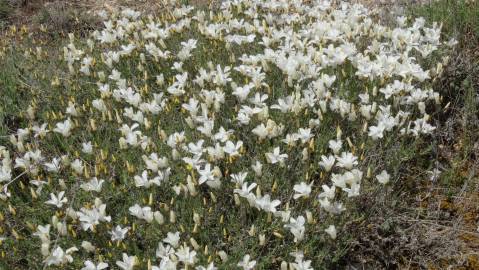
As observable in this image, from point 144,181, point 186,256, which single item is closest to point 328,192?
point 186,256

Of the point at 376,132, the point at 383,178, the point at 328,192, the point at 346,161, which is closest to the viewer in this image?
the point at 328,192

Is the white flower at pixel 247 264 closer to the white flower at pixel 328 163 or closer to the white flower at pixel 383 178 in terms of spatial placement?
the white flower at pixel 328 163

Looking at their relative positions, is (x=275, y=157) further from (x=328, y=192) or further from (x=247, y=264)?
(x=247, y=264)

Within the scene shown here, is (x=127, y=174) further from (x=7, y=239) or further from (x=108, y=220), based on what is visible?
(x=7, y=239)

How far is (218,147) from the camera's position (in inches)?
143

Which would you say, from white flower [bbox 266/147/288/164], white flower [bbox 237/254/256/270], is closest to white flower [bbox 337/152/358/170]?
white flower [bbox 266/147/288/164]

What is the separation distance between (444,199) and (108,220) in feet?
8.38

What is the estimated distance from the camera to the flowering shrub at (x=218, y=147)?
3.35m

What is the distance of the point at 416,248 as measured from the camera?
3.55 meters

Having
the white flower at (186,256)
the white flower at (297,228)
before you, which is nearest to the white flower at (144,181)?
the white flower at (186,256)

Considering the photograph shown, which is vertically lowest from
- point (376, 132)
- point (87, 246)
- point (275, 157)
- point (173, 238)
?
point (87, 246)

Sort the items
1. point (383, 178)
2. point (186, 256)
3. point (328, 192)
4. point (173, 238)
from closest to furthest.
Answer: point (186, 256)
point (173, 238)
point (328, 192)
point (383, 178)

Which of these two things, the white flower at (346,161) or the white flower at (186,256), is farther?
the white flower at (346,161)

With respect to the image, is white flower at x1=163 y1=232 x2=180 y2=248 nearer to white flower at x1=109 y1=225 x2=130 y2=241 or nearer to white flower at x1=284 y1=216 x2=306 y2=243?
white flower at x1=109 y1=225 x2=130 y2=241
